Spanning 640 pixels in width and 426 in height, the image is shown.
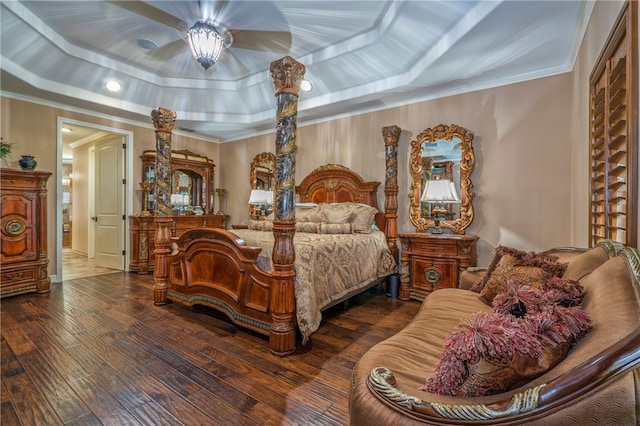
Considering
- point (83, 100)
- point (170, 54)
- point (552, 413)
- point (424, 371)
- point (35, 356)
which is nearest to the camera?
point (552, 413)

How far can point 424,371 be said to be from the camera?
1.18 meters

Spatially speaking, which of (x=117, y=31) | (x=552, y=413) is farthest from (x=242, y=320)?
(x=117, y=31)

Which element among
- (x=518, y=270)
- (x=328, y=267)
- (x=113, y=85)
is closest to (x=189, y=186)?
(x=113, y=85)

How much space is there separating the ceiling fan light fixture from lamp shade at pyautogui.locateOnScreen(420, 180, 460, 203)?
278cm

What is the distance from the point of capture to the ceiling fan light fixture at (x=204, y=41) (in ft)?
9.36

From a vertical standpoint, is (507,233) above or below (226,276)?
above

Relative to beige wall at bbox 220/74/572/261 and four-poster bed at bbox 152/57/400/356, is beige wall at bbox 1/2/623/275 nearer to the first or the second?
beige wall at bbox 220/74/572/261

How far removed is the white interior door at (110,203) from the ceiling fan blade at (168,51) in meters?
2.05

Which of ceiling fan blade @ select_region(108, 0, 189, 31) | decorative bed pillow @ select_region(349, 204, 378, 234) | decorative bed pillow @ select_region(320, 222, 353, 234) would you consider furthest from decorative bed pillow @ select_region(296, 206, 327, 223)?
ceiling fan blade @ select_region(108, 0, 189, 31)

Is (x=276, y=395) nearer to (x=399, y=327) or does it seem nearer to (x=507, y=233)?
(x=399, y=327)

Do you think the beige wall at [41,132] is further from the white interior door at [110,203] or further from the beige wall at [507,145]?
the white interior door at [110,203]

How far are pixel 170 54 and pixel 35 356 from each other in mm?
3532

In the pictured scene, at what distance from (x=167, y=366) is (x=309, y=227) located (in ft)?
7.21

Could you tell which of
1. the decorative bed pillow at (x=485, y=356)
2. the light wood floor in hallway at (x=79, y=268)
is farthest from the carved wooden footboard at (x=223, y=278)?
the light wood floor in hallway at (x=79, y=268)
